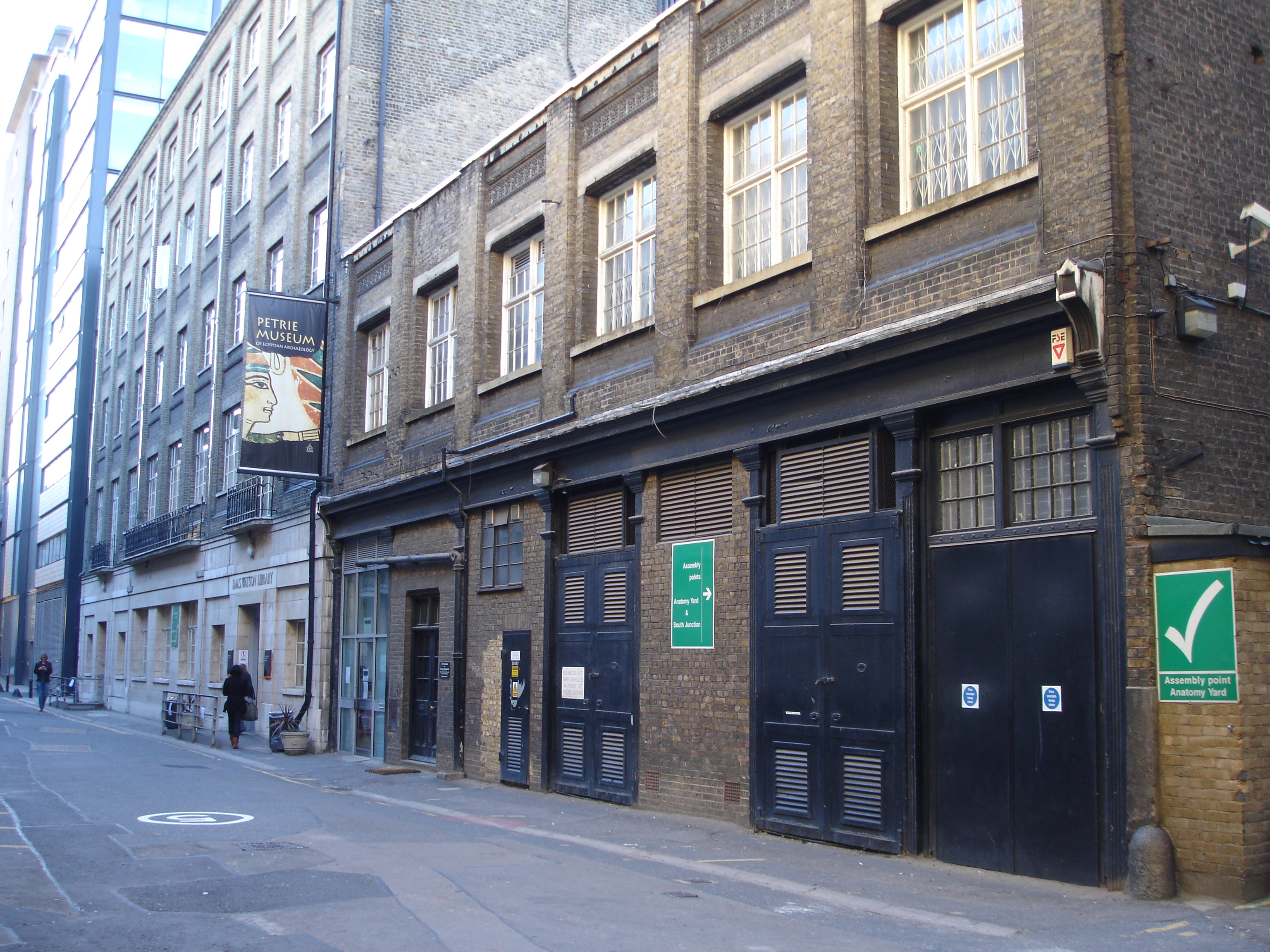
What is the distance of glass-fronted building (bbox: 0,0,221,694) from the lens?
48594 mm

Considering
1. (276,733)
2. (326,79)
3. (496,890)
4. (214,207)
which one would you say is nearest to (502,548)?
(276,733)

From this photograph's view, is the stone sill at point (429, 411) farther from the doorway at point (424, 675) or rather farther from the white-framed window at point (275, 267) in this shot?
the white-framed window at point (275, 267)

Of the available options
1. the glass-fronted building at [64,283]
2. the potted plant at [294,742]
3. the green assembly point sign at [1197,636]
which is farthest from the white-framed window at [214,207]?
the green assembly point sign at [1197,636]

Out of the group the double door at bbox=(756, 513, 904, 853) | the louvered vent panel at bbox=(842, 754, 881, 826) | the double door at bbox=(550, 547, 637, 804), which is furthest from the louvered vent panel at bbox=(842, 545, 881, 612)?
the double door at bbox=(550, 547, 637, 804)

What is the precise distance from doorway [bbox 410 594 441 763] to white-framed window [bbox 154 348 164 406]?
20.5m

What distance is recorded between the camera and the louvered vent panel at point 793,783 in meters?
10.9

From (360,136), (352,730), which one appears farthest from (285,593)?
(360,136)

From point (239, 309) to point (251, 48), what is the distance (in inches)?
275

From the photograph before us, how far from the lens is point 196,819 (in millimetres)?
11977

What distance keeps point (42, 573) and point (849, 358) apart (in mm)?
52822

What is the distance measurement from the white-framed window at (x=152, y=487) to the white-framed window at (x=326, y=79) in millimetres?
14981

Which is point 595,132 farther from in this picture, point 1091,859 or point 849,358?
point 1091,859

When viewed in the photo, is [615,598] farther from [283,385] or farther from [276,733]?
[283,385]

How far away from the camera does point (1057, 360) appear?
342 inches
